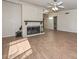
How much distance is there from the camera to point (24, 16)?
24.5 feet

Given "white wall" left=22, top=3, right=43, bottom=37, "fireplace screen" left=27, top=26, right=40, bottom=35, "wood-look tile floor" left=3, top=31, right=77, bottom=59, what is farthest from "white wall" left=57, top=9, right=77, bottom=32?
"wood-look tile floor" left=3, top=31, right=77, bottom=59

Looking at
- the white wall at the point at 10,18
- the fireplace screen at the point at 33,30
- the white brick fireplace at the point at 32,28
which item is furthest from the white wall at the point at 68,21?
the white wall at the point at 10,18

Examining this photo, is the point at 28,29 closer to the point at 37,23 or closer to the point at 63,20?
the point at 37,23

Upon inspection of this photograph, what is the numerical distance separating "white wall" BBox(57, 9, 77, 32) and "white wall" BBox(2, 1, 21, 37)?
19.6 ft

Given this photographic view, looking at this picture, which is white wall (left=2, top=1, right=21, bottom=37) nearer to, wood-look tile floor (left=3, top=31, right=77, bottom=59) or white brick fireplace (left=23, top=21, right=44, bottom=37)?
white brick fireplace (left=23, top=21, right=44, bottom=37)

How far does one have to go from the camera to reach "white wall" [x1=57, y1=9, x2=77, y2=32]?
9.88m

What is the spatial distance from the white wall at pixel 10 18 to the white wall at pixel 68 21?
5974 millimetres

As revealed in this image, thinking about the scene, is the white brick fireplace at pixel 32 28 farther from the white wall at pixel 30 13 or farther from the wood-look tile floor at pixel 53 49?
the wood-look tile floor at pixel 53 49

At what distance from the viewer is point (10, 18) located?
284 inches

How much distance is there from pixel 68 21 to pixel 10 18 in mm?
6762

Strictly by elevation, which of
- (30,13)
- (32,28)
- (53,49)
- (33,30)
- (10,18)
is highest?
(30,13)

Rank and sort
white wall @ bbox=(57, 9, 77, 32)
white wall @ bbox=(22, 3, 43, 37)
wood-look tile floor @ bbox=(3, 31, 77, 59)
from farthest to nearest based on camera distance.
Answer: white wall @ bbox=(57, 9, 77, 32)
white wall @ bbox=(22, 3, 43, 37)
wood-look tile floor @ bbox=(3, 31, 77, 59)

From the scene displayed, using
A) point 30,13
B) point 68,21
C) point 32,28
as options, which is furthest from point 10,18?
point 68,21

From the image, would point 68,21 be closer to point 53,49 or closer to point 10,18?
point 10,18
